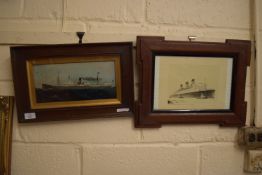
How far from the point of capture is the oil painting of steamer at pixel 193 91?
0.81 metres

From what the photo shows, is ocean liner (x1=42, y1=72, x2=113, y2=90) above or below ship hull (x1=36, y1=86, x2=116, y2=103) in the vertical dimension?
above

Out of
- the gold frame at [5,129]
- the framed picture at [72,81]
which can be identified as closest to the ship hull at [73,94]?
the framed picture at [72,81]

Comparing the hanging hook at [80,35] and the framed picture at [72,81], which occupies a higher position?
the hanging hook at [80,35]

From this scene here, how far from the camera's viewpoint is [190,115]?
82cm

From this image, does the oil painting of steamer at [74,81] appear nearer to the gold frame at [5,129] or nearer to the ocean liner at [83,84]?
the ocean liner at [83,84]

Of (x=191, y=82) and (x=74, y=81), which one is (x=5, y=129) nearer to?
(x=74, y=81)

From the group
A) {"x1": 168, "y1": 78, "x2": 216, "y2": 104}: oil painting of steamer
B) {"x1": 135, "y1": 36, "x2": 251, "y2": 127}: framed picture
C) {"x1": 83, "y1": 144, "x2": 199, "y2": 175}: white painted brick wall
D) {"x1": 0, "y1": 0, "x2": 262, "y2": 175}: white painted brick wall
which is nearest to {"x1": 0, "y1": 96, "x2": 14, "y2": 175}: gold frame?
{"x1": 0, "y1": 0, "x2": 262, "y2": 175}: white painted brick wall

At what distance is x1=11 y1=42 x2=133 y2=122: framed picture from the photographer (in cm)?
75

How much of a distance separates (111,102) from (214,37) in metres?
0.47

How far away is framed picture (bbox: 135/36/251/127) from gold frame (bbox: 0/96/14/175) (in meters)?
0.46

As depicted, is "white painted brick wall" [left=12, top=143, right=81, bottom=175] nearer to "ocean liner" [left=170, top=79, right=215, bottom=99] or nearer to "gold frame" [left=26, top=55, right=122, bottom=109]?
"gold frame" [left=26, top=55, right=122, bottom=109]

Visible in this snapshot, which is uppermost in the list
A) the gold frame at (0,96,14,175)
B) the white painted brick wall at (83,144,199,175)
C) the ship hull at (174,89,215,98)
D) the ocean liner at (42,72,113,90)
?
the ocean liner at (42,72,113,90)

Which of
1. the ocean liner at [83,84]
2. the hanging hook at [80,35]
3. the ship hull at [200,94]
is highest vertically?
the hanging hook at [80,35]

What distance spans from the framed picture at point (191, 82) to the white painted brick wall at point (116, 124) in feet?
0.15
